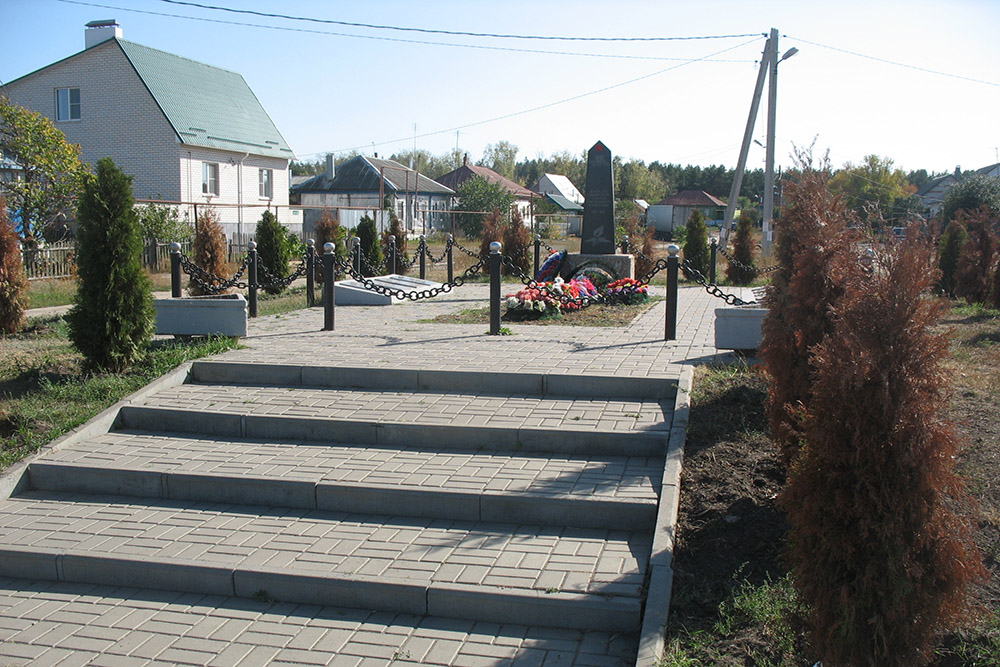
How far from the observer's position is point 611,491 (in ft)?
16.6

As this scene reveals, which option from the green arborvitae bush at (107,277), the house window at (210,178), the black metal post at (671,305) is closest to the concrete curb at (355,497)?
the green arborvitae bush at (107,277)

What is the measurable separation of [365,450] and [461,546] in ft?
5.33

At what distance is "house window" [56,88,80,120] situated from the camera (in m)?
32.3

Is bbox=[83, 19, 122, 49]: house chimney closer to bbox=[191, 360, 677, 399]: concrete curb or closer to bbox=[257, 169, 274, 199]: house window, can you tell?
bbox=[257, 169, 274, 199]: house window

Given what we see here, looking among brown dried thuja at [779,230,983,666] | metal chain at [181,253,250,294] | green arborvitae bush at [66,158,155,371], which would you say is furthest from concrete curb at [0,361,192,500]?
brown dried thuja at [779,230,983,666]

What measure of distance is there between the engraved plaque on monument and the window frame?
1051 inches

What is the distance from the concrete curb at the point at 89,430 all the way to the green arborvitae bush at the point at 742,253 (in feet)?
48.7

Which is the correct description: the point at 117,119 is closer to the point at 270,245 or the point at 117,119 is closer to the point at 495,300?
the point at 270,245

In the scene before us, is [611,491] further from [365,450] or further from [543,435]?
[365,450]

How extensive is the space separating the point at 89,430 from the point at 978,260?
1419 centimetres

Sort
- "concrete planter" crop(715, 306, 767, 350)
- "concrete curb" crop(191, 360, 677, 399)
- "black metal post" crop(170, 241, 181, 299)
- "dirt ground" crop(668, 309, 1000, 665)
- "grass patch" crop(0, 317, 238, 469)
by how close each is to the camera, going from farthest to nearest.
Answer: "black metal post" crop(170, 241, 181, 299), "concrete planter" crop(715, 306, 767, 350), "concrete curb" crop(191, 360, 677, 399), "grass patch" crop(0, 317, 238, 469), "dirt ground" crop(668, 309, 1000, 665)

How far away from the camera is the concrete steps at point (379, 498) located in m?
4.38

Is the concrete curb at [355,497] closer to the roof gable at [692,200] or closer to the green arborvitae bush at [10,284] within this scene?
the green arborvitae bush at [10,284]

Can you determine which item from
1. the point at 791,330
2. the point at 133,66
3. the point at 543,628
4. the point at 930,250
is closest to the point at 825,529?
the point at 930,250
